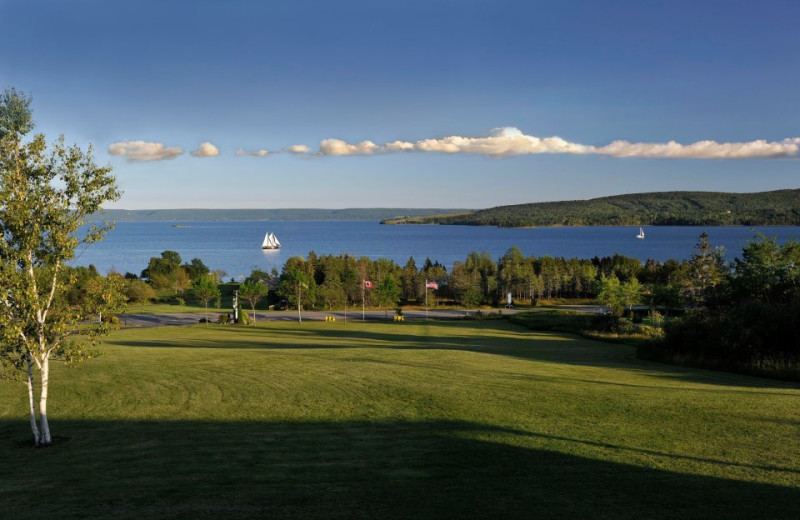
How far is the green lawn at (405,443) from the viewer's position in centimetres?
741

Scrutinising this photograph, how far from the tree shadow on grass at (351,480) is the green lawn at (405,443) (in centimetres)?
4

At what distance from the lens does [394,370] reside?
61.5 ft

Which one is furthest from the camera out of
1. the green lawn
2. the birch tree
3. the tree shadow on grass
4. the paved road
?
the paved road

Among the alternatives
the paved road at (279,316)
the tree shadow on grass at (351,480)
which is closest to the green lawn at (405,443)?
the tree shadow on grass at (351,480)

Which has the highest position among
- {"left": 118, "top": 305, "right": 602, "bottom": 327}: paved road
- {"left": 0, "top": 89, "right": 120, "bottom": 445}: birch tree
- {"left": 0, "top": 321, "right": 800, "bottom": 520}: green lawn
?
{"left": 0, "top": 89, "right": 120, "bottom": 445}: birch tree

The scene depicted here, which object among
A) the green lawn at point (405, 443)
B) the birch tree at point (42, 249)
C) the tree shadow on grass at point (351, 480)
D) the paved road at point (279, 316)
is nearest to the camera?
the tree shadow on grass at point (351, 480)

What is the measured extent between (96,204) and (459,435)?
9.48 metres

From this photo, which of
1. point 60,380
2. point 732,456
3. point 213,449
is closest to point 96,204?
point 213,449

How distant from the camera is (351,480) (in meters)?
8.34

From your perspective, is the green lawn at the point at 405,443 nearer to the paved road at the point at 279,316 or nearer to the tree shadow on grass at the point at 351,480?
the tree shadow on grass at the point at 351,480

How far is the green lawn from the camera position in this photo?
7414mm

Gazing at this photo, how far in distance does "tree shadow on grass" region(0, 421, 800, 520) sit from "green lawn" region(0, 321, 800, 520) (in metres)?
0.04

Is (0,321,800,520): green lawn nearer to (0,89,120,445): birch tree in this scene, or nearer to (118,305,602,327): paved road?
(0,89,120,445): birch tree

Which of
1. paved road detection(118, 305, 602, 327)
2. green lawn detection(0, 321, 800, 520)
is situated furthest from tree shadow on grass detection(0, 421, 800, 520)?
paved road detection(118, 305, 602, 327)
